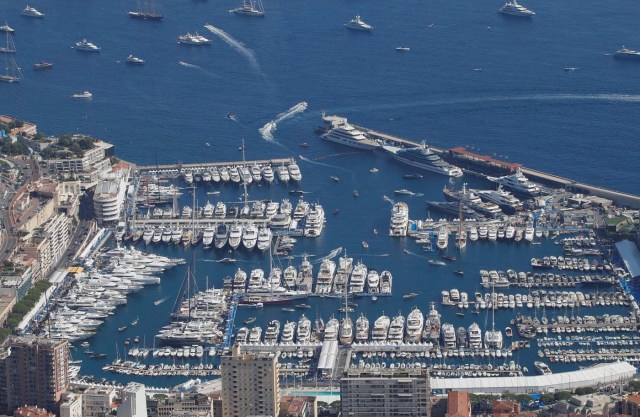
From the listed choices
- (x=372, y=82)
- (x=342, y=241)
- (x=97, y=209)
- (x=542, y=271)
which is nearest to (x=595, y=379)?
(x=542, y=271)

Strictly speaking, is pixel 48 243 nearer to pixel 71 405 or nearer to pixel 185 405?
pixel 71 405

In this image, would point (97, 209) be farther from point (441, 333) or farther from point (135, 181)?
point (441, 333)

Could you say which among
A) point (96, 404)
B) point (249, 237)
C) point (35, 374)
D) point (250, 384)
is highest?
point (250, 384)

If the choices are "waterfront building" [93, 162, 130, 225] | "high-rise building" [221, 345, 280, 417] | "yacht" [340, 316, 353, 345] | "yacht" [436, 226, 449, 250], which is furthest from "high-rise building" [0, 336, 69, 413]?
"yacht" [436, 226, 449, 250]

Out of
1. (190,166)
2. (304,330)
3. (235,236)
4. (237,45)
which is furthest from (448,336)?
(237,45)

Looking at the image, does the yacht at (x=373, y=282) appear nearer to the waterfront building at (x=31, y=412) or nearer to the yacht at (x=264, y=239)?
the yacht at (x=264, y=239)

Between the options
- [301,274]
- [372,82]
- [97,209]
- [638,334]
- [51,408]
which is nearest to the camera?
[51,408]
